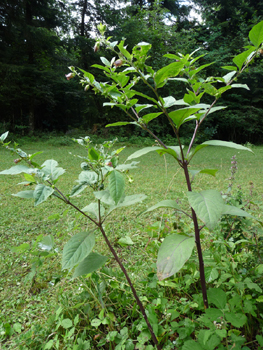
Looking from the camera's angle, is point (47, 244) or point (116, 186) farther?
point (47, 244)

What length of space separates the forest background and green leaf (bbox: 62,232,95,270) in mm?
10067

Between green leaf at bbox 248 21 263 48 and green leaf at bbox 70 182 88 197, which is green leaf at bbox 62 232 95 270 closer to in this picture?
green leaf at bbox 70 182 88 197

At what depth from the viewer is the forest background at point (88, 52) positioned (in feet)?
31.4

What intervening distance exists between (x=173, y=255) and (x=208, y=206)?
0.16 m

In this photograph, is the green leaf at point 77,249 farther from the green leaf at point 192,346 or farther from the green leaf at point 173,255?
the green leaf at point 192,346

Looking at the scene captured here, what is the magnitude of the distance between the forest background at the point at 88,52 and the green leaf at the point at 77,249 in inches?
396

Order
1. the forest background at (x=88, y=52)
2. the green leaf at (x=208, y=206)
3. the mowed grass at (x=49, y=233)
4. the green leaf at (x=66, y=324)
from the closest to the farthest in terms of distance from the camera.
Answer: the green leaf at (x=208, y=206), the green leaf at (x=66, y=324), the mowed grass at (x=49, y=233), the forest background at (x=88, y=52)

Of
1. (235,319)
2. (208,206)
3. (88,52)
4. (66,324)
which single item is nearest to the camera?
(208,206)

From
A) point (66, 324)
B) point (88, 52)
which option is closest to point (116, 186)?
point (66, 324)

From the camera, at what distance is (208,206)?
582 mm

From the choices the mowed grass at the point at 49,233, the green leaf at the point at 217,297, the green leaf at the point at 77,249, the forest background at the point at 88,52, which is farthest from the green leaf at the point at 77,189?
the forest background at the point at 88,52

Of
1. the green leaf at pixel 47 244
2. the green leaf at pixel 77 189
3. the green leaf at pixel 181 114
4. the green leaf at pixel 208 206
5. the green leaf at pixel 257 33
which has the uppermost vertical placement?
the green leaf at pixel 257 33

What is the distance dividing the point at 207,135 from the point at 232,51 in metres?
5.11

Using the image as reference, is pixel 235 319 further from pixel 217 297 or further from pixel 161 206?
pixel 161 206
